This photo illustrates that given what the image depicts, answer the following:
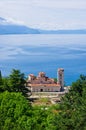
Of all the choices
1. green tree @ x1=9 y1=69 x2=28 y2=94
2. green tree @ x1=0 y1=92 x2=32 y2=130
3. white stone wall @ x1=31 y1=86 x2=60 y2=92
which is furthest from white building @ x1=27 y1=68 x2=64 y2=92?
green tree @ x1=0 y1=92 x2=32 y2=130

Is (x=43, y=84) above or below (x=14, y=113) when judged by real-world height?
above

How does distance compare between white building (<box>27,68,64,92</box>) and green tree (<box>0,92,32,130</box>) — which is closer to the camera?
green tree (<box>0,92,32,130</box>)

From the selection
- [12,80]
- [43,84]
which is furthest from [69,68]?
[12,80]

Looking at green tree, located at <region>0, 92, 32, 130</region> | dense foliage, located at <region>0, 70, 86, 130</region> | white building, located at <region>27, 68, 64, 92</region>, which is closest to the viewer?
dense foliage, located at <region>0, 70, 86, 130</region>

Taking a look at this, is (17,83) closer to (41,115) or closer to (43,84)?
(41,115)

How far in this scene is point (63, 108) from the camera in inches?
674

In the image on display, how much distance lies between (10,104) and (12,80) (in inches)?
296

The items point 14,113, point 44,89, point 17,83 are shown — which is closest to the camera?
point 14,113

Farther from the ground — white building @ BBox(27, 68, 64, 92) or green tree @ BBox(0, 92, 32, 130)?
white building @ BBox(27, 68, 64, 92)

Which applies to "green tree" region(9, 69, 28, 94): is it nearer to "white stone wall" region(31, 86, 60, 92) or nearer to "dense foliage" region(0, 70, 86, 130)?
"dense foliage" region(0, 70, 86, 130)

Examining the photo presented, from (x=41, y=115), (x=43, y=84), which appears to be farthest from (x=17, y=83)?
(x=43, y=84)

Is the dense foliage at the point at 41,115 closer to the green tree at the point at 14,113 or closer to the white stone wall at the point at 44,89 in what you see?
the green tree at the point at 14,113

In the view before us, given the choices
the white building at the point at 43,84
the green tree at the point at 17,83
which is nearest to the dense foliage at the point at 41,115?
the green tree at the point at 17,83

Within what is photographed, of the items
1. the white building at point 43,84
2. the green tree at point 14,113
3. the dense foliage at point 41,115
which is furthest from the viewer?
the white building at point 43,84
